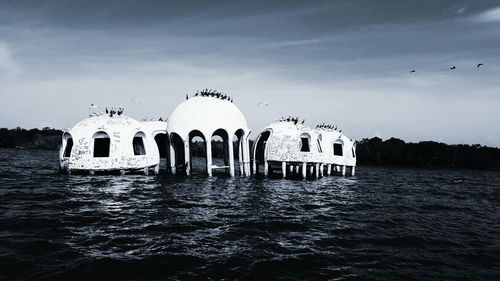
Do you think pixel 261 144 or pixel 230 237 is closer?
pixel 230 237

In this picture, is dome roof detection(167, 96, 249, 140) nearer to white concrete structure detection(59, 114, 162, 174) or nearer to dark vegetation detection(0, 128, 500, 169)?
white concrete structure detection(59, 114, 162, 174)

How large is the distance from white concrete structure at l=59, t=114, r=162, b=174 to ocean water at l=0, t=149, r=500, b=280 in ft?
22.2

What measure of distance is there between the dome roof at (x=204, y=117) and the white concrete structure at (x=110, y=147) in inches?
135

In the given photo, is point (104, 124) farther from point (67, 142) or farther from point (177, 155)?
point (177, 155)

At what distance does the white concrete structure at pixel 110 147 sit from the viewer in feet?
100

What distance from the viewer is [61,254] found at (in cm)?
1033

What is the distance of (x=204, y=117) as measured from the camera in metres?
33.8

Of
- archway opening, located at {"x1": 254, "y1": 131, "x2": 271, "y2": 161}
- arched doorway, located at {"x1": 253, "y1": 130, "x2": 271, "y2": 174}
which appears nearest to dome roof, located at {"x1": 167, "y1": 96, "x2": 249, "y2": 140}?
arched doorway, located at {"x1": 253, "y1": 130, "x2": 271, "y2": 174}

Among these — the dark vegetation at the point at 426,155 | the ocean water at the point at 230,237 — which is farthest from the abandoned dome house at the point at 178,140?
the dark vegetation at the point at 426,155

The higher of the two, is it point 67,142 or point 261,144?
point 261,144

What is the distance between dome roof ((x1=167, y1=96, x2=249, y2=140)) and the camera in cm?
3372

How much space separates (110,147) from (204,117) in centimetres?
866

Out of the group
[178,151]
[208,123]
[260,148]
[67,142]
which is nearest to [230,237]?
[208,123]

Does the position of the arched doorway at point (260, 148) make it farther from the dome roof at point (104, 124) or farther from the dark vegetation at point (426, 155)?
the dark vegetation at point (426, 155)
